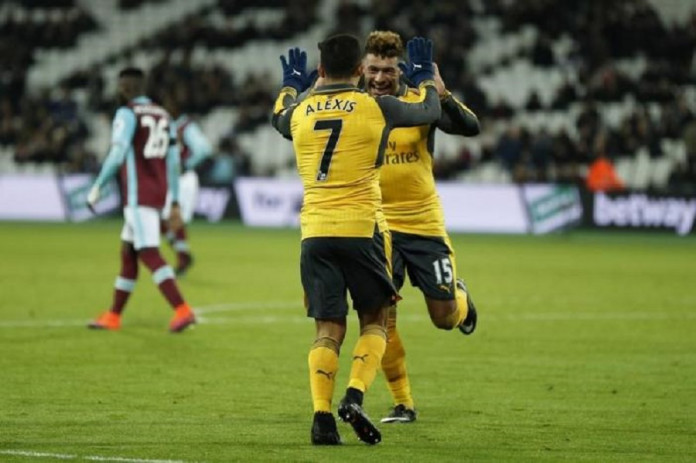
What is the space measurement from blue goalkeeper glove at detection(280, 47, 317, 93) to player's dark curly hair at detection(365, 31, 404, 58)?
0.42 meters

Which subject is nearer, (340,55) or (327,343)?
(340,55)

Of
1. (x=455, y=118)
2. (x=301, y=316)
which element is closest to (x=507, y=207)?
(x=301, y=316)

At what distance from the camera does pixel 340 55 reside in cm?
773

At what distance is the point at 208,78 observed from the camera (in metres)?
36.5

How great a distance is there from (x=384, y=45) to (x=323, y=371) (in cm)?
194

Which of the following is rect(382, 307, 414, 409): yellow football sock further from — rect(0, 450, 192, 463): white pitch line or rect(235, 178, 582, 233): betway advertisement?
rect(235, 178, 582, 233): betway advertisement

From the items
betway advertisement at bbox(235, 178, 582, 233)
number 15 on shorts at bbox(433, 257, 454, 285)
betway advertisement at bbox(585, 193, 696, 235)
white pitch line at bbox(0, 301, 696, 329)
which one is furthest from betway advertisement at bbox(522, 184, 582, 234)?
number 15 on shorts at bbox(433, 257, 454, 285)

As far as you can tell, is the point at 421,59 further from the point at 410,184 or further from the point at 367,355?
the point at 367,355

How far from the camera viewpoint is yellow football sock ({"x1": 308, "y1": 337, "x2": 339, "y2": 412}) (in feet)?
25.5

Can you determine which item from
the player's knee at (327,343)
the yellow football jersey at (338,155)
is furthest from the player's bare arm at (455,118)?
the player's knee at (327,343)

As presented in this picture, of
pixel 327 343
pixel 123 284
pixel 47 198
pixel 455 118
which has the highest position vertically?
pixel 455 118

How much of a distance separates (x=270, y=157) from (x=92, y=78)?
6.11 meters

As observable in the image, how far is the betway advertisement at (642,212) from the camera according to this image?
93.4 ft

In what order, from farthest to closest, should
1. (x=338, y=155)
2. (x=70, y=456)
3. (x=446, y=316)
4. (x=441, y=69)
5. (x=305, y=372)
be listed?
(x=441, y=69) → (x=305, y=372) → (x=446, y=316) → (x=338, y=155) → (x=70, y=456)
